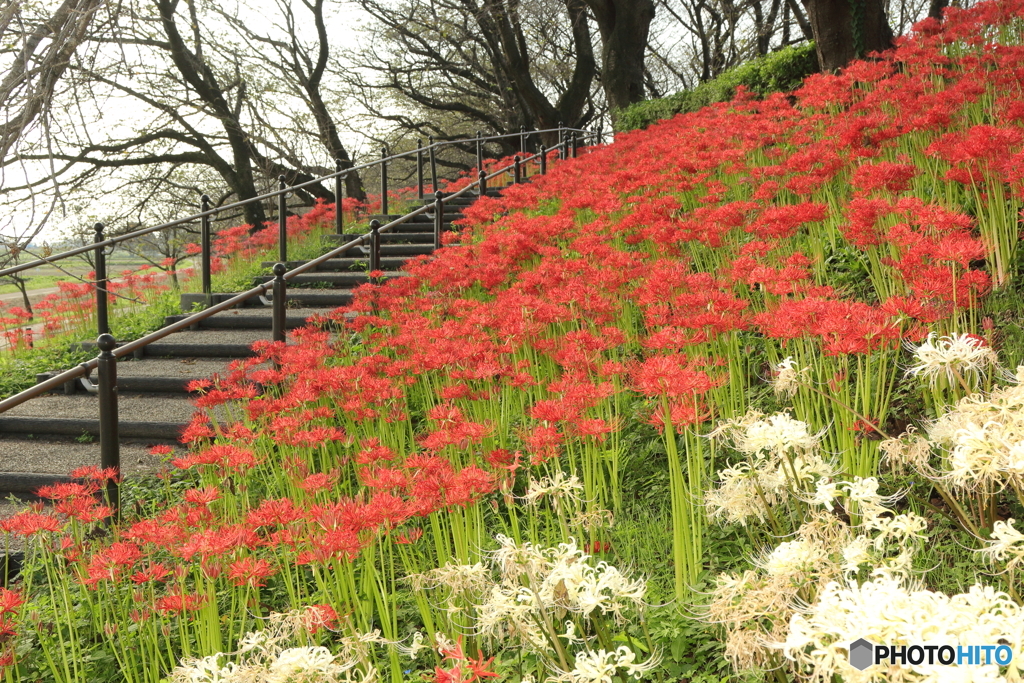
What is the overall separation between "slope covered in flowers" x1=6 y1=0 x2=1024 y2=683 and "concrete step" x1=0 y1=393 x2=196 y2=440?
45 centimetres

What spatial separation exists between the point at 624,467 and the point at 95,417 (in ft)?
14.6

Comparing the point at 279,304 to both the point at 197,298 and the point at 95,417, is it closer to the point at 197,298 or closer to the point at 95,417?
the point at 95,417

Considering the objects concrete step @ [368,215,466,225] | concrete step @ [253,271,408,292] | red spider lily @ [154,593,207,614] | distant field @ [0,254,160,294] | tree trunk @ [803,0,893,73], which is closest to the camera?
red spider lily @ [154,593,207,614]

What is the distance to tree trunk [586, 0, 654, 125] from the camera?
51.7ft

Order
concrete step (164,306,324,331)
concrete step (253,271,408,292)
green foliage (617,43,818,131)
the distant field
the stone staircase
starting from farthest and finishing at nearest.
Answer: green foliage (617,43,818,131) → concrete step (253,271,408,292) → concrete step (164,306,324,331) → the distant field → the stone staircase

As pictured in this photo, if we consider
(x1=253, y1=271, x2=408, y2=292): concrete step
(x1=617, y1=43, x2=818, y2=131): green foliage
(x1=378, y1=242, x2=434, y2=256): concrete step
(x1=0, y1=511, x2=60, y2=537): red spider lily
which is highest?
(x1=617, y1=43, x2=818, y2=131): green foliage

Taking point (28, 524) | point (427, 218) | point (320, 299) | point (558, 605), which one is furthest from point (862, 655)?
point (427, 218)

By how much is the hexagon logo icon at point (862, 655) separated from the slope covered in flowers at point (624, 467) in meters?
0.03

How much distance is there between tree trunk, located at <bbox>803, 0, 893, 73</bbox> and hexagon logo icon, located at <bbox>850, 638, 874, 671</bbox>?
961 cm

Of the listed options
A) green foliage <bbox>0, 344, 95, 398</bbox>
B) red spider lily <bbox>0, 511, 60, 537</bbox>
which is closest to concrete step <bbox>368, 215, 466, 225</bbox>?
green foliage <bbox>0, 344, 95, 398</bbox>

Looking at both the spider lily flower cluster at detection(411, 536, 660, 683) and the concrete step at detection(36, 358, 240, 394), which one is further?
the concrete step at detection(36, 358, 240, 394)

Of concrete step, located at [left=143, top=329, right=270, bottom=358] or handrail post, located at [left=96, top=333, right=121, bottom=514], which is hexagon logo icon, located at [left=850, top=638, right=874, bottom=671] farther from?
concrete step, located at [left=143, top=329, right=270, bottom=358]

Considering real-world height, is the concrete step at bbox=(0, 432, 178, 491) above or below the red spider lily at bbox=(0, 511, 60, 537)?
below

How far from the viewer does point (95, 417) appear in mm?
6062
